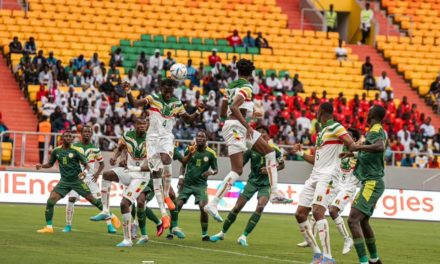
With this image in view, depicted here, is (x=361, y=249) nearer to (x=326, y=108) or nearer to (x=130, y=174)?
(x=326, y=108)

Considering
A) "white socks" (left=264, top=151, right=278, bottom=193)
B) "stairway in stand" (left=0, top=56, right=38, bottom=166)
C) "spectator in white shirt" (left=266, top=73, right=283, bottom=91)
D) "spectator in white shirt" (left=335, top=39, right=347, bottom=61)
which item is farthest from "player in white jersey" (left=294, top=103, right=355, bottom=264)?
"spectator in white shirt" (left=335, top=39, right=347, bottom=61)

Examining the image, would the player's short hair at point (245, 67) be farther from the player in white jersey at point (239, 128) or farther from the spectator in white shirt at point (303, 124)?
the spectator in white shirt at point (303, 124)

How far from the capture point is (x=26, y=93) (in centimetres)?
4238

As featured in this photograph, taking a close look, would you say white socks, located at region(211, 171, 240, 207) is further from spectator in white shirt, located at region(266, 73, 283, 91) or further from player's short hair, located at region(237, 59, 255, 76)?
spectator in white shirt, located at region(266, 73, 283, 91)

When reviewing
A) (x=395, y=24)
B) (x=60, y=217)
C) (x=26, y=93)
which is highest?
(x=395, y=24)

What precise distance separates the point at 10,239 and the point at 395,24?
123ft

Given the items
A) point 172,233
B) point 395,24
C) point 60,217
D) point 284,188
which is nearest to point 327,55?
point 395,24

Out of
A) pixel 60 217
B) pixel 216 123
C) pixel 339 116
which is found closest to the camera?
pixel 60 217

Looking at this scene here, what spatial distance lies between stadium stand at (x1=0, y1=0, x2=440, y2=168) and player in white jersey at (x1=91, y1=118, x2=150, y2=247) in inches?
600

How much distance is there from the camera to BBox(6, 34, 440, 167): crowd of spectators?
131 feet

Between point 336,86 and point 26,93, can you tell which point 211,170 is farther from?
point 336,86

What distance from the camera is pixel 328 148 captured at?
18.3 metres

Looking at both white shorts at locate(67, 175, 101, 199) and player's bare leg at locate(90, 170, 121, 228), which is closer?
player's bare leg at locate(90, 170, 121, 228)

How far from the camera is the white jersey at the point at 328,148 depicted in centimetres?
1827
